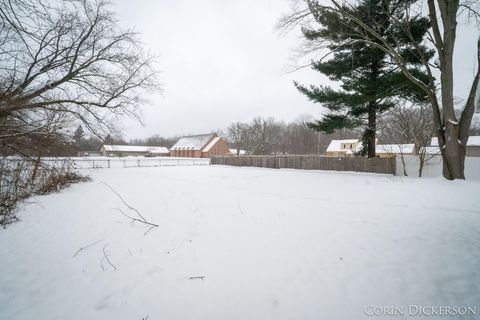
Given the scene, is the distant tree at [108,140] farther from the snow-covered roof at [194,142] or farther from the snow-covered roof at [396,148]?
the snow-covered roof at [194,142]

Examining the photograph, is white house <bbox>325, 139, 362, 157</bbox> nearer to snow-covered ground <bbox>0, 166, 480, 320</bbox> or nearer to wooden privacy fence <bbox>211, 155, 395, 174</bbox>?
wooden privacy fence <bbox>211, 155, 395, 174</bbox>

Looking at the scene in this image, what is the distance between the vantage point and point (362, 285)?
2.58 metres

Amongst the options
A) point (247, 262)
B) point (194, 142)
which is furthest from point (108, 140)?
point (194, 142)

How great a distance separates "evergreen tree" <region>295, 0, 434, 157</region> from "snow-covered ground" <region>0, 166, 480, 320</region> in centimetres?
814

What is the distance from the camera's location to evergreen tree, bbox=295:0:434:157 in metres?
10.4

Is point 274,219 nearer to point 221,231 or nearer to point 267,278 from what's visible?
point 221,231

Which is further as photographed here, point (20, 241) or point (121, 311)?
point (20, 241)

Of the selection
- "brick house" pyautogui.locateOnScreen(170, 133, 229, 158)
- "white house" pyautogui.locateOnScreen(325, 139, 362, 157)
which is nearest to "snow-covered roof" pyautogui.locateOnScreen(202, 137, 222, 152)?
"brick house" pyautogui.locateOnScreen(170, 133, 229, 158)

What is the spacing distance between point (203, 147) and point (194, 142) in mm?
4919

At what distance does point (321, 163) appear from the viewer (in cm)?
1817

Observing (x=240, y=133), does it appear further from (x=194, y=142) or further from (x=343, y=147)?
(x=343, y=147)

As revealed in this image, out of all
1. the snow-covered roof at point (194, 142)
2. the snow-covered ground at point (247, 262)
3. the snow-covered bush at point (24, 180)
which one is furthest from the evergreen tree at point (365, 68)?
the snow-covered roof at point (194, 142)

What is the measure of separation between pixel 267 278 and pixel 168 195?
6.22 m

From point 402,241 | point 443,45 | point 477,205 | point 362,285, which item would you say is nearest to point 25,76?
point 362,285
